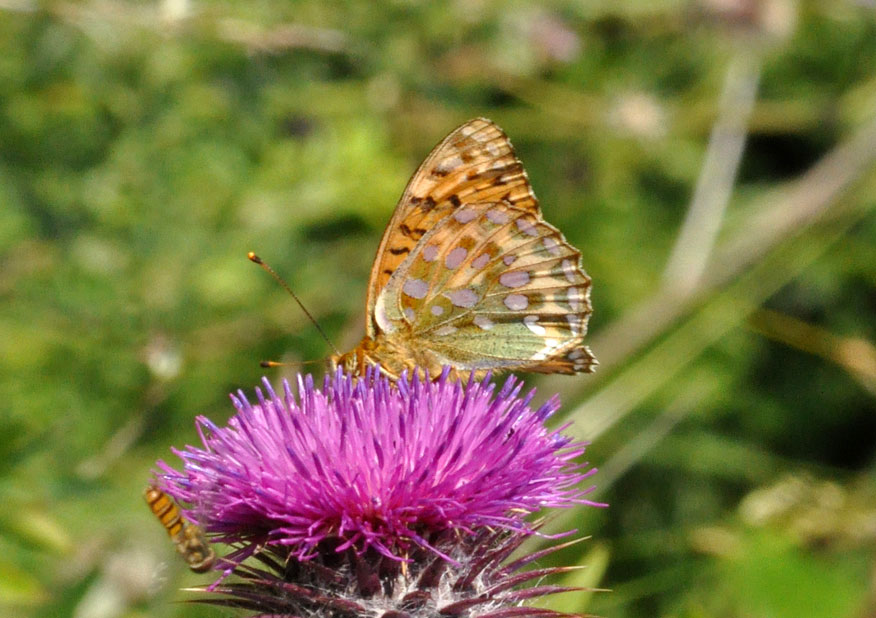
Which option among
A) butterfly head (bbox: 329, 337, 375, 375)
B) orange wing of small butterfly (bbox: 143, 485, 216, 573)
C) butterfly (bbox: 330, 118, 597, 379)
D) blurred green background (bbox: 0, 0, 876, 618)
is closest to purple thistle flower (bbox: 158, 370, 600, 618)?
orange wing of small butterfly (bbox: 143, 485, 216, 573)

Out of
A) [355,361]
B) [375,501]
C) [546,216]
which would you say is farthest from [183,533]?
[546,216]

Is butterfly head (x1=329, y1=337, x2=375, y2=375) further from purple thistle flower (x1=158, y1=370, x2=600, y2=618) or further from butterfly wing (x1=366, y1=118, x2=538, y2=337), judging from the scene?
purple thistle flower (x1=158, y1=370, x2=600, y2=618)

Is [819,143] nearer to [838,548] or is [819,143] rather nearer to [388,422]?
[838,548]

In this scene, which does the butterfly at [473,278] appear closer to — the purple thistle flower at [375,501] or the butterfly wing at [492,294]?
the butterfly wing at [492,294]

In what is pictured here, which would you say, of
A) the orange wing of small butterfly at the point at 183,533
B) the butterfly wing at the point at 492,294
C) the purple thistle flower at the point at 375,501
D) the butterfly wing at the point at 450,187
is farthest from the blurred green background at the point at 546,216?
the butterfly wing at the point at 450,187

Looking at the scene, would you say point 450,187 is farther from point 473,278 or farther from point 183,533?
point 183,533

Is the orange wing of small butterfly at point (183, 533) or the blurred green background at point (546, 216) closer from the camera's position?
the orange wing of small butterfly at point (183, 533)
